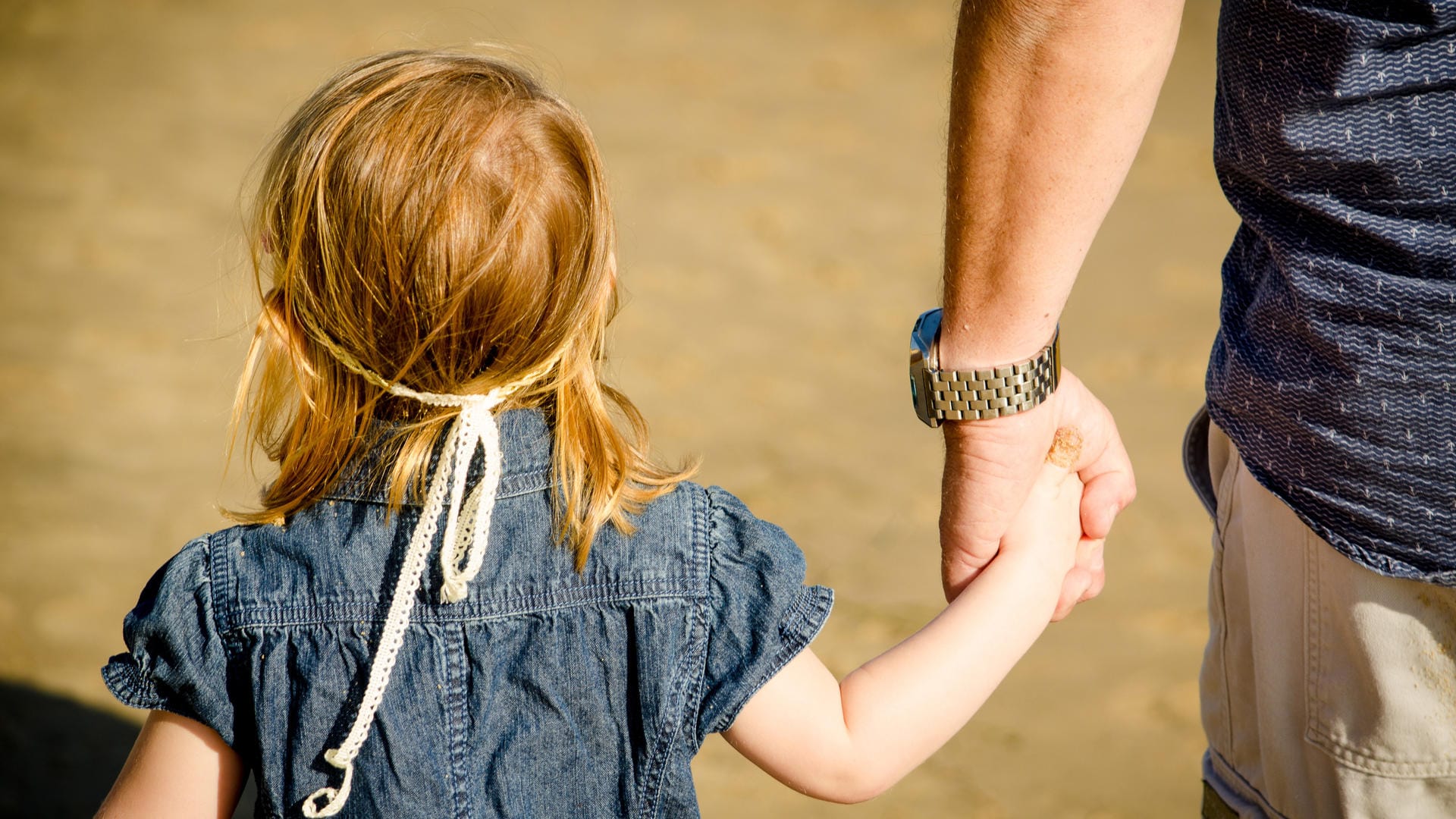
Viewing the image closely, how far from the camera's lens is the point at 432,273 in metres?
1.42

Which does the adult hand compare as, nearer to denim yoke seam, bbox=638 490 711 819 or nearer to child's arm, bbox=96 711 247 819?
denim yoke seam, bbox=638 490 711 819

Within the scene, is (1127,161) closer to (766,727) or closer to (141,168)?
(766,727)

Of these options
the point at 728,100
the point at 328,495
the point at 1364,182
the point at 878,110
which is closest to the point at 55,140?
the point at 728,100

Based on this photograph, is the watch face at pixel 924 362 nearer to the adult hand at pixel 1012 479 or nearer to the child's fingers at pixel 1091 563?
the adult hand at pixel 1012 479

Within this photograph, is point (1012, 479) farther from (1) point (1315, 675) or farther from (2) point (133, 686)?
(2) point (133, 686)

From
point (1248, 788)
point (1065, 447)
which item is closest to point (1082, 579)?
point (1065, 447)

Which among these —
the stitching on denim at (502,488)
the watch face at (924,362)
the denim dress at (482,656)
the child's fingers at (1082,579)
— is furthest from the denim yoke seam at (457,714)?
the child's fingers at (1082,579)

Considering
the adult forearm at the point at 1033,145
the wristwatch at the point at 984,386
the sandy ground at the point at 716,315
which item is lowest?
the sandy ground at the point at 716,315

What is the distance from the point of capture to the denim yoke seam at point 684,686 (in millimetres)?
1469

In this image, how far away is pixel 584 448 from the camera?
1.52 meters

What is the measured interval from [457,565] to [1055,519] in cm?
92

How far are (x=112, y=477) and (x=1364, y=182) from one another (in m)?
3.97

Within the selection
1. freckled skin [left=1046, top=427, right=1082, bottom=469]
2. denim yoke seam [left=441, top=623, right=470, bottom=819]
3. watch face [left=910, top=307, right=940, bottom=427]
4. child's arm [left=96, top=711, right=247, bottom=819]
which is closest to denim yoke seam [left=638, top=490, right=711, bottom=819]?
denim yoke seam [left=441, top=623, right=470, bottom=819]

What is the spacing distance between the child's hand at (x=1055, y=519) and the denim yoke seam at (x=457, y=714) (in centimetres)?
82
